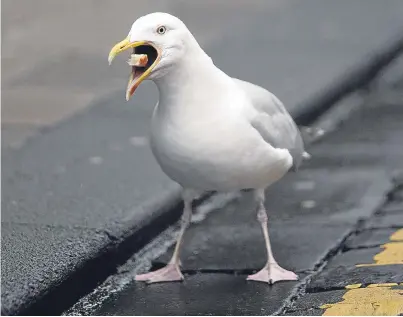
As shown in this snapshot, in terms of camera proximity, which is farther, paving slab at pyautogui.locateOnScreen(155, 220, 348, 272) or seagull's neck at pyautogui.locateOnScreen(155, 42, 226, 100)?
paving slab at pyautogui.locateOnScreen(155, 220, 348, 272)

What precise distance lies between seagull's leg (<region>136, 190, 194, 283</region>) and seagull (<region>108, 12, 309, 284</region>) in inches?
7.3

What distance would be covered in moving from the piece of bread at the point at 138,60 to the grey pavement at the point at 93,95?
1.01 m

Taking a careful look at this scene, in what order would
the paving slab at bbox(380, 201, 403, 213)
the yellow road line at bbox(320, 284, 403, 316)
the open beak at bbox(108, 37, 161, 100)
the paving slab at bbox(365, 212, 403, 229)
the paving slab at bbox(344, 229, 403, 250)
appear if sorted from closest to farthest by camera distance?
1. the yellow road line at bbox(320, 284, 403, 316)
2. the open beak at bbox(108, 37, 161, 100)
3. the paving slab at bbox(344, 229, 403, 250)
4. the paving slab at bbox(365, 212, 403, 229)
5. the paving slab at bbox(380, 201, 403, 213)

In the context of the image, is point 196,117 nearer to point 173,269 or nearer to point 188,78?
point 188,78

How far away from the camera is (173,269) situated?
518 centimetres

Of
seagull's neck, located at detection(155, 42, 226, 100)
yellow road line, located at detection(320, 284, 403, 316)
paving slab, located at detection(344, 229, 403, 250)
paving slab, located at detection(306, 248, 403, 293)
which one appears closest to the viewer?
yellow road line, located at detection(320, 284, 403, 316)

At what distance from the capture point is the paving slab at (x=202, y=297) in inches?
184

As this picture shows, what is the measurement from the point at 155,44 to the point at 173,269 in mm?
1160

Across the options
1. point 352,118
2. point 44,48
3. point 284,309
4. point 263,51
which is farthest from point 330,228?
point 44,48

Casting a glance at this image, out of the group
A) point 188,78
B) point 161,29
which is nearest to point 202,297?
point 188,78

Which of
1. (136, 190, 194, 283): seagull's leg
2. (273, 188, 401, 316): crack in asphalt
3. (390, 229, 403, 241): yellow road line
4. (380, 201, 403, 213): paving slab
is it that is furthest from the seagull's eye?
(380, 201, 403, 213): paving slab

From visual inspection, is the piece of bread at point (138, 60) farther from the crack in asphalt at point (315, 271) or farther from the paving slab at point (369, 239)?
the paving slab at point (369, 239)

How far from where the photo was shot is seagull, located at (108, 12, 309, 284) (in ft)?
15.1

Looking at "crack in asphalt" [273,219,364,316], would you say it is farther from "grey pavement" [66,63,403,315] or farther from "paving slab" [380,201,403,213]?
"paving slab" [380,201,403,213]
